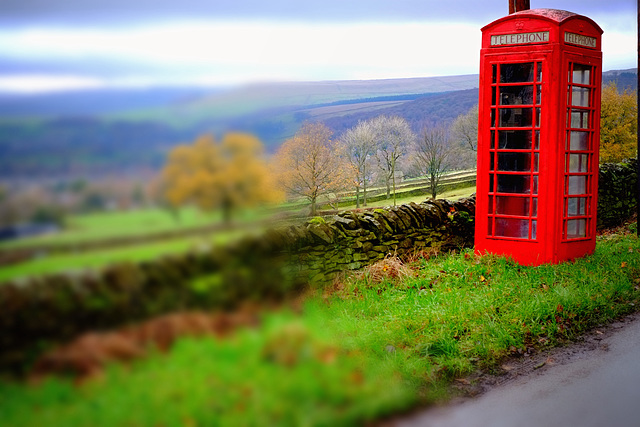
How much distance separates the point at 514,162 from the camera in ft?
20.3

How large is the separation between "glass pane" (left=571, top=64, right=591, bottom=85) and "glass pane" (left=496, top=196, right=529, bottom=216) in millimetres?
1413

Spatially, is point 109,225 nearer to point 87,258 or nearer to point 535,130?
point 87,258

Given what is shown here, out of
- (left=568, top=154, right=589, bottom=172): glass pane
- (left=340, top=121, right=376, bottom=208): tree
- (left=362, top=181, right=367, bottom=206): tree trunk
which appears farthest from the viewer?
(left=362, top=181, right=367, bottom=206): tree trunk

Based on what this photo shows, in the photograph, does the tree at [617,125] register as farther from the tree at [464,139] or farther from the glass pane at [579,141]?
the glass pane at [579,141]

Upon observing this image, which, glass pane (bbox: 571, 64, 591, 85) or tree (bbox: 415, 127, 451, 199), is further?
tree (bbox: 415, 127, 451, 199)

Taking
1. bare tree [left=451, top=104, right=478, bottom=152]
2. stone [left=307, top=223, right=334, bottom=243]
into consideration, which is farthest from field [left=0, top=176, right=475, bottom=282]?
bare tree [left=451, top=104, right=478, bottom=152]

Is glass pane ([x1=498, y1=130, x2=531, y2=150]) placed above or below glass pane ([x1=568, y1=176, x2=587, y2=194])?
above

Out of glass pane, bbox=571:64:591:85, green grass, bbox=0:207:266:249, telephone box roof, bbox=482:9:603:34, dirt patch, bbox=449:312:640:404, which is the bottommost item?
dirt patch, bbox=449:312:640:404

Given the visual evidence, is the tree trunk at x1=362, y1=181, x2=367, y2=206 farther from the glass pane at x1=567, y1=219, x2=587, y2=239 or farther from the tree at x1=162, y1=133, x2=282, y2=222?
the tree at x1=162, y1=133, x2=282, y2=222

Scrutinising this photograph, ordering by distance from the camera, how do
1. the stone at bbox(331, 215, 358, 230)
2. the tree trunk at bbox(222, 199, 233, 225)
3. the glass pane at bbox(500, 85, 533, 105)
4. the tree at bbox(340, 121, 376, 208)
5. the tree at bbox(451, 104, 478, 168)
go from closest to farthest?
the tree trunk at bbox(222, 199, 233, 225) → the stone at bbox(331, 215, 358, 230) → the glass pane at bbox(500, 85, 533, 105) → the tree at bbox(340, 121, 376, 208) → the tree at bbox(451, 104, 478, 168)

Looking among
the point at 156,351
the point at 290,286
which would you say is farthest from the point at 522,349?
the point at 156,351

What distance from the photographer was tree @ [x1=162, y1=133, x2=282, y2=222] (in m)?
0.99

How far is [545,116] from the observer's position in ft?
19.7

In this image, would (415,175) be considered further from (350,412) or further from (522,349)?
(350,412)
